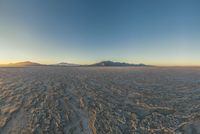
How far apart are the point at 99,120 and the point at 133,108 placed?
12.7 feet

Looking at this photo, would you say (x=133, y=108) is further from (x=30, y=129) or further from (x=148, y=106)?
(x=30, y=129)

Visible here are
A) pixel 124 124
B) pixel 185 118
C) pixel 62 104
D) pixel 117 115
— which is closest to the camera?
pixel 124 124

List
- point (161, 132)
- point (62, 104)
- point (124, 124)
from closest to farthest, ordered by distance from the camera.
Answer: point (161, 132) → point (124, 124) → point (62, 104)

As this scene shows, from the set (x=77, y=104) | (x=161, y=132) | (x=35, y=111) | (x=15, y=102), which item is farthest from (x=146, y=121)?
(x=15, y=102)

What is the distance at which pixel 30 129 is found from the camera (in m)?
8.02

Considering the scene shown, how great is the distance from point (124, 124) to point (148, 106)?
4.38 meters

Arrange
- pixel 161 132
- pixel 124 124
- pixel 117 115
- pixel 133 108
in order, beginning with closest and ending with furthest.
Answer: pixel 161 132 < pixel 124 124 < pixel 117 115 < pixel 133 108

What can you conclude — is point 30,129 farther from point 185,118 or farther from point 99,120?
point 185,118

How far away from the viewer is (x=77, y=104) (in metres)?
12.6

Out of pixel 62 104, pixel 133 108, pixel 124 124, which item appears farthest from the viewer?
pixel 62 104

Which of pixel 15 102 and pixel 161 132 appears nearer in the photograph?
pixel 161 132

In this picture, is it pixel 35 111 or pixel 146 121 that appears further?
pixel 35 111

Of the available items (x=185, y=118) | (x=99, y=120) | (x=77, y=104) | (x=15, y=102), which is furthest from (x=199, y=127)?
Answer: (x=15, y=102)

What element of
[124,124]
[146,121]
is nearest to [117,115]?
[124,124]
